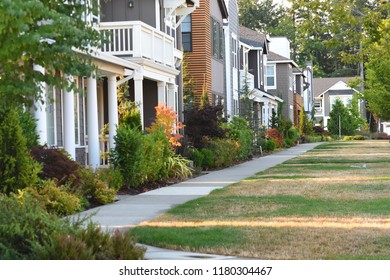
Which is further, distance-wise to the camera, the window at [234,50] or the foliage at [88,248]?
the window at [234,50]

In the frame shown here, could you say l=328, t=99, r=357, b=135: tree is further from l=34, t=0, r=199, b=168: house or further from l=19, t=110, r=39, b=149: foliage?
l=19, t=110, r=39, b=149: foliage

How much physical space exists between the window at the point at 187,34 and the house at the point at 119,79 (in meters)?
4.06

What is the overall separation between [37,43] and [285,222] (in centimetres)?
632

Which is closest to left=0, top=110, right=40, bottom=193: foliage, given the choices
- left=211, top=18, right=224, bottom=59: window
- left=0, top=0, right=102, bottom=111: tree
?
left=0, top=0, right=102, bottom=111: tree

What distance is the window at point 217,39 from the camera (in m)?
40.1

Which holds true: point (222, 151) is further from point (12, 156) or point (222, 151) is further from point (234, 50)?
point (12, 156)

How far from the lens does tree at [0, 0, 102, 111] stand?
7730mm

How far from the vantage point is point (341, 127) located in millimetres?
85812

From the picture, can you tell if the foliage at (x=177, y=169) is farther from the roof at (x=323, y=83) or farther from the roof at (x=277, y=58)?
the roof at (x=323, y=83)

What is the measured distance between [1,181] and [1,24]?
7687 millimetres

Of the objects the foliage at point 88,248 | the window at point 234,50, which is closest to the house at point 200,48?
the window at point 234,50

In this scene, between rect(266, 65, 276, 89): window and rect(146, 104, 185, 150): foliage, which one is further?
rect(266, 65, 276, 89): window

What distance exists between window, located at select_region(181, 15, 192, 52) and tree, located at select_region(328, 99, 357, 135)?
157 ft

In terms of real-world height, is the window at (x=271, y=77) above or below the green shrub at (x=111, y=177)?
above
